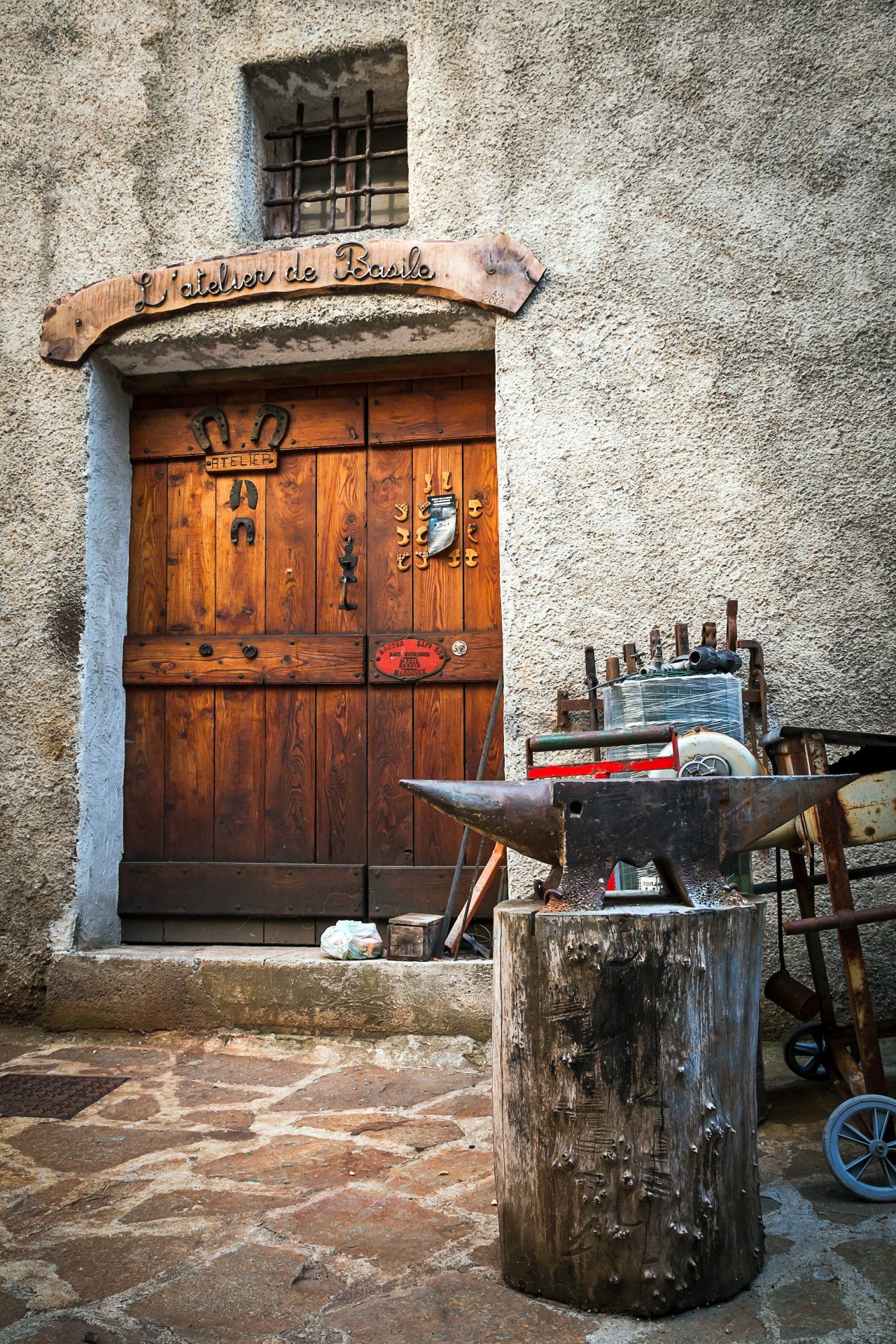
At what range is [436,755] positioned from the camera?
4.33 meters

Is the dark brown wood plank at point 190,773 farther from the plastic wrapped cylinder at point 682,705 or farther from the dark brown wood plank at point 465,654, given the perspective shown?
the plastic wrapped cylinder at point 682,705

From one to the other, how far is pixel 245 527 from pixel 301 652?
2.21 ft

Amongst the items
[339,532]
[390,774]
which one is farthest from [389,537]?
[390,774]

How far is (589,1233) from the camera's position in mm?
1899

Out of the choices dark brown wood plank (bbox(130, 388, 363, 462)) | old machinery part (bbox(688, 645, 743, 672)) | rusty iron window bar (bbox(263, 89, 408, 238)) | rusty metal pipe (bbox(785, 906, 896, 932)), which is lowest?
rusty metal pipe (bbox(785, 906, 896, 932))

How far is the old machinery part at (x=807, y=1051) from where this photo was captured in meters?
3.17

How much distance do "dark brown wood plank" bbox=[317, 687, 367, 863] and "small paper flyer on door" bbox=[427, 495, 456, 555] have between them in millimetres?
734

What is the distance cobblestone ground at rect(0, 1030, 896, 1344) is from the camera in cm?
189

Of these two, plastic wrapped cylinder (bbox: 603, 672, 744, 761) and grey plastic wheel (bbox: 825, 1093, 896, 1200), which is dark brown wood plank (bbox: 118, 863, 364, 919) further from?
grey plastic wheel (bbox: 825, 1093, 896, 1200)

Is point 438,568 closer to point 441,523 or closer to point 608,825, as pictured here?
point 441,523

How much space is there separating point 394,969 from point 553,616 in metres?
1.53

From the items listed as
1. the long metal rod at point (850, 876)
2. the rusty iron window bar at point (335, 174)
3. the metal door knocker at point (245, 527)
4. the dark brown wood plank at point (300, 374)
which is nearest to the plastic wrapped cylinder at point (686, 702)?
the long metal rod at point (850, 876)

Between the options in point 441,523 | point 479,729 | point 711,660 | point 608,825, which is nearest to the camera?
point 608,825

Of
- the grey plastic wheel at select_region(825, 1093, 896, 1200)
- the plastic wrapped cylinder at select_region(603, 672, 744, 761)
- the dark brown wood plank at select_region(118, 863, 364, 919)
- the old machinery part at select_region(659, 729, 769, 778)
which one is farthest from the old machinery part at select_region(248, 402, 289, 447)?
the grey plastic wheel at select_region(825, 1093, 896, 1200)
